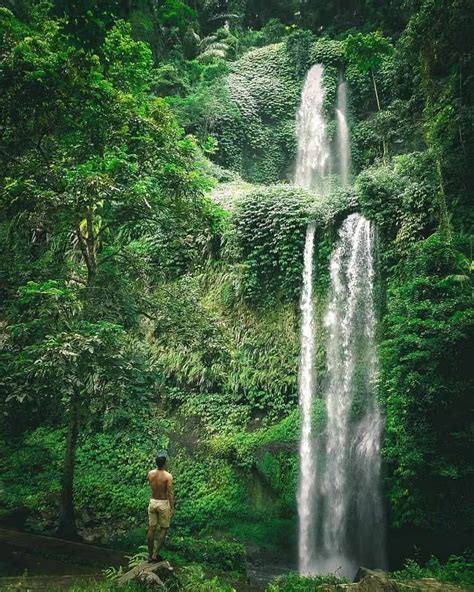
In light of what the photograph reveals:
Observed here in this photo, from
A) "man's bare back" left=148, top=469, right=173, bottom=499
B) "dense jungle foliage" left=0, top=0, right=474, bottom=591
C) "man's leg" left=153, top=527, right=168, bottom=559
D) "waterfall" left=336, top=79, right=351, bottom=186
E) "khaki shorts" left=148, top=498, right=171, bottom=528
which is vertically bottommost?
"man's leg" left=153, top=527, right=168, bottom=559

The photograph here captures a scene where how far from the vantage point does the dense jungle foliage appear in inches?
250

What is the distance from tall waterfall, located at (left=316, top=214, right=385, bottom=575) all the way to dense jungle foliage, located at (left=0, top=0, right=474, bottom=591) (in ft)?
1.18

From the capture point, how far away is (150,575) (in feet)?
14.6

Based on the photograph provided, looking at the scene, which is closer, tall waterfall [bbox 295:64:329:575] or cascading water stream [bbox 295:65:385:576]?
cascading water stream [bbox 295:65:385:576]

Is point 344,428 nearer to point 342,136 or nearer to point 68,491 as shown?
point 68,491

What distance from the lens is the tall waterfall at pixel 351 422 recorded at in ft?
27.9

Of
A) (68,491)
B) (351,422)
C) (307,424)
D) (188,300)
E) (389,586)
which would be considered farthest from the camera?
(307,424)

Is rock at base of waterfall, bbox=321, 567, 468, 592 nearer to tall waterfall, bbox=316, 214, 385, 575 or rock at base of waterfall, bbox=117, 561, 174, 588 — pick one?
rock at base of waterfall, bbox=117, 561, 174, 588

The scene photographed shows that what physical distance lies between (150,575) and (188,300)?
4359 millimetres

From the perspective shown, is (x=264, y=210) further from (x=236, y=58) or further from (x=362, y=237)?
(x=236, y=58)

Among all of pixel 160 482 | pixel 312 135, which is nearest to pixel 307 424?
pixel 160 482

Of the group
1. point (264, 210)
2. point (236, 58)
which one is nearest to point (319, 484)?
point (264, 210)

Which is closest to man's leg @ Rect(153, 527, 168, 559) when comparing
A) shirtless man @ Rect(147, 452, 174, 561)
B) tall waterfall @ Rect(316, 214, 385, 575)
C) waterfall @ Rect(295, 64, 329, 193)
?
shirtless man @ Rect(147, 452, 174, 561)

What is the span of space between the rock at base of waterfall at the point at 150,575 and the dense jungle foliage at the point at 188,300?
0.56m
